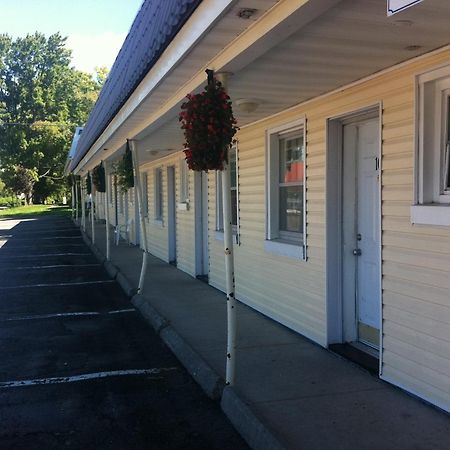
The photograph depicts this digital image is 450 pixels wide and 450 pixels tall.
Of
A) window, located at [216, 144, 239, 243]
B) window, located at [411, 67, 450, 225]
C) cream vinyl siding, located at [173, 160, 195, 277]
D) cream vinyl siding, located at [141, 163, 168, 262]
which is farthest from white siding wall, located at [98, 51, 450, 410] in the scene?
cream vinyl siding, located at [141, 163, 168, 262]

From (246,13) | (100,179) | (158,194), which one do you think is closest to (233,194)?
(246,13)

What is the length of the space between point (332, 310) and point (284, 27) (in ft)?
10.5

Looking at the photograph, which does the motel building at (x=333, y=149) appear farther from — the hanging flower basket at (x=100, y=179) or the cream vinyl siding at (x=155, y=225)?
the hanging flower basket at (x=100, y=179)

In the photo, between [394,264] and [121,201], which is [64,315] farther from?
[121,201]

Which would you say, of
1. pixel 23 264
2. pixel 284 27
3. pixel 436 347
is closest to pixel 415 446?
pixel 436 347

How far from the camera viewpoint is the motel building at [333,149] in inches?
142

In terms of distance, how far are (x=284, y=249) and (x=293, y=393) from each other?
7.78 feet

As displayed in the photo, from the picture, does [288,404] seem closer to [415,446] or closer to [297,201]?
[415,446]

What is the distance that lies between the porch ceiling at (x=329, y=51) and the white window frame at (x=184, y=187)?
4.86m

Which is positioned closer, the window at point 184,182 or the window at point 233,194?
the window at point 233,194

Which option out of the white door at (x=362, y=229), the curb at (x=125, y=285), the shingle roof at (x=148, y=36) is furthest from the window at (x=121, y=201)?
the white door at (x=362, y=229)

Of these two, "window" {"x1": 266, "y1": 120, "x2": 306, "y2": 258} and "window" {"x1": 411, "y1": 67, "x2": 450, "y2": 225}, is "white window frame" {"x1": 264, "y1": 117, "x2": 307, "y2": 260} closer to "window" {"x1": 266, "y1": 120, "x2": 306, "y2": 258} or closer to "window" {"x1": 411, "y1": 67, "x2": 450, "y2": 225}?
"window" {"x1": 266, "y1": 120, "x2": 306, "y2": 258}

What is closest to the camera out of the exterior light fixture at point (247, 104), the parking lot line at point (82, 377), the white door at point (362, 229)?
the parking lot line at point (82, 377)

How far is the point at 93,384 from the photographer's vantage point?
16.5ft
